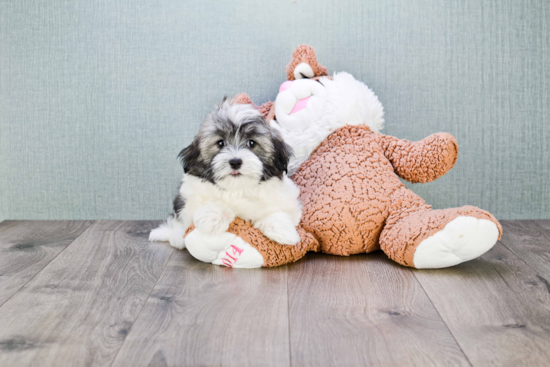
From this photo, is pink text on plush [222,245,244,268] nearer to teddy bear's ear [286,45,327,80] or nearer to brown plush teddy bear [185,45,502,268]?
brown plush teddy bear [185,45,502,268]

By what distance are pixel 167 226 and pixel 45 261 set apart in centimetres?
51

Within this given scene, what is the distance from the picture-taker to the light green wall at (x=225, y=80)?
7.49 feet

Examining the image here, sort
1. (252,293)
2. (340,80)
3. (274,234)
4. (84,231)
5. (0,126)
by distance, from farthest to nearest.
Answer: (0,126) → (84,231) → (340,80) → (274,234) → (252,293)

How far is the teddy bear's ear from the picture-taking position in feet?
6.77

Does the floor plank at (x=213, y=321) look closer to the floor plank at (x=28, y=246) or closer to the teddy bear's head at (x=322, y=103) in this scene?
the floor plank at (x=28, y=246)

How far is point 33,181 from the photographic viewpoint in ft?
7.89

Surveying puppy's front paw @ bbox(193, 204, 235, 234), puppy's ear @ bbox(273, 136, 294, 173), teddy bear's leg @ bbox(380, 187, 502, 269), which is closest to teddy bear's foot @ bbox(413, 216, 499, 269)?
teddy bear's leg @ bbox(380, 187, 502, 269)

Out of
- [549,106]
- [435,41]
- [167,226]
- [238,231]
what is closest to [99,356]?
[238,231]

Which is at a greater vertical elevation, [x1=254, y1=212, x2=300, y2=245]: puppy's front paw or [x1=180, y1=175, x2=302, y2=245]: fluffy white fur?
[x1=180, y1=175, x2=302, y2=245]: fluffy white fur

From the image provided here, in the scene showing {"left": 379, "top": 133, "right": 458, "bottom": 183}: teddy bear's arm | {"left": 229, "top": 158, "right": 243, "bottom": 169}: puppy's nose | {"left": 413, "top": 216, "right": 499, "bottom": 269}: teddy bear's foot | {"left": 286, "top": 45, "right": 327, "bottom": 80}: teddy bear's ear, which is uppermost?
{"left": 286, "top": 45, "right": 327, "bottom": 80}: teddy bear's ear

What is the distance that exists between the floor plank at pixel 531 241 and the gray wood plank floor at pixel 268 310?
0.5 inches

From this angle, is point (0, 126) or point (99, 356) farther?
point (0, 126)

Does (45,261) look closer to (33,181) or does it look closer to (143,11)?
(33,181)

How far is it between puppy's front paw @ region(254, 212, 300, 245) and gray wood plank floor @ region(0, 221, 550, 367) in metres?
0.12
